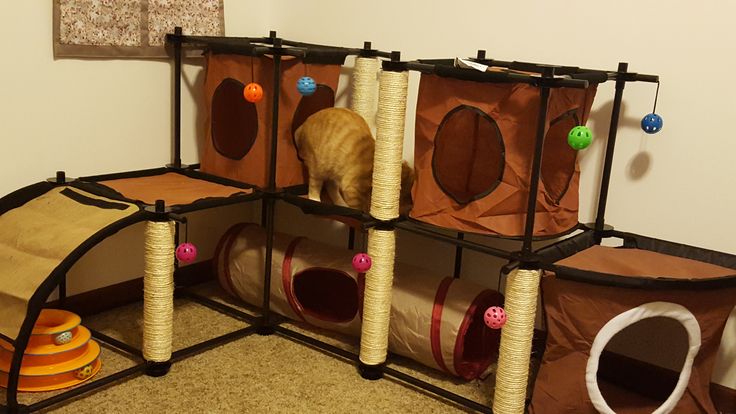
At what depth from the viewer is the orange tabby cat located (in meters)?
2.17

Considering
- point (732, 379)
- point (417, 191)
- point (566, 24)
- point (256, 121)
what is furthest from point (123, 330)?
point (732, 379)

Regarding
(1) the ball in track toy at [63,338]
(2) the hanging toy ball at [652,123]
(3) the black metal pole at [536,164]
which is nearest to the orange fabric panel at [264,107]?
(1) the ball in track toy at [63,338]

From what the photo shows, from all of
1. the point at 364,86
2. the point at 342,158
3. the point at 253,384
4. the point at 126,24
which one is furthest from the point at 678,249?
the point at 126,24

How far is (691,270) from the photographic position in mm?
1798

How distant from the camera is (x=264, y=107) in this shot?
2252mm

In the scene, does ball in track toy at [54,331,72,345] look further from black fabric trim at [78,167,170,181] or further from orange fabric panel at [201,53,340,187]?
orange fabric panel at [201,53,340,187]

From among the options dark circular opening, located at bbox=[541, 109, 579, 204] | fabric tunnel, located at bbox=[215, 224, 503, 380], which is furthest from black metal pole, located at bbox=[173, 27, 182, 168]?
dark circular opening, located at bbox=[541, 109, 579, 204]

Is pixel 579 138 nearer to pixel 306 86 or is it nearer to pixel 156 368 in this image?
pixel 306 86

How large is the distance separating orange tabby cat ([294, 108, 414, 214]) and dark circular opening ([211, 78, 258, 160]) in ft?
0.62

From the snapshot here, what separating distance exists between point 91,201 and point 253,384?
26.1 inches

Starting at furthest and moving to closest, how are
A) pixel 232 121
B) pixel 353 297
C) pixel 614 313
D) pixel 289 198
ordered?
1. pixel 353 297
2. pixel 232 121
3. pixel 289 198
4. pixel 614 313

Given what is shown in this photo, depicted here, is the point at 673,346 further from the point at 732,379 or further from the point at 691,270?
the point at 691,270

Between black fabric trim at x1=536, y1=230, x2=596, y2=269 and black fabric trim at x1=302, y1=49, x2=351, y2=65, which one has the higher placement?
black fabric trim at x1=302, y1=49, x2=351, y2=65

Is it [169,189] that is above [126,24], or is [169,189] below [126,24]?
below
